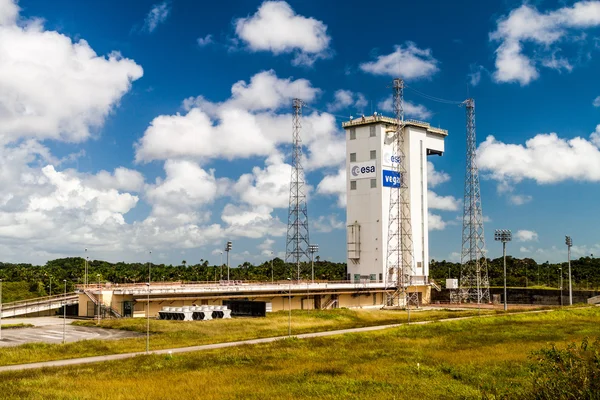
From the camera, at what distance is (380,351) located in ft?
146

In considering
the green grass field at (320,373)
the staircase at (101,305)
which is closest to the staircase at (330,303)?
the staircase at (101,305)

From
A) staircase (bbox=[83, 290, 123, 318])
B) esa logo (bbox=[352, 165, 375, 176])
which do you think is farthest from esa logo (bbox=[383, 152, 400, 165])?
staircase (bbox=[83, 290, 123, 318])

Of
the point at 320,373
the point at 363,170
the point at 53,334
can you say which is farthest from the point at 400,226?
the point at 320,373

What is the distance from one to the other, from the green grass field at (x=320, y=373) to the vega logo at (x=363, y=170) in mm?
57434

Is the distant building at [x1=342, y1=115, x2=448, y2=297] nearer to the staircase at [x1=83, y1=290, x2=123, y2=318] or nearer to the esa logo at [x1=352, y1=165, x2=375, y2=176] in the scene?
the esa logo at [x1=352, y1=165, x2=375, y2=176]

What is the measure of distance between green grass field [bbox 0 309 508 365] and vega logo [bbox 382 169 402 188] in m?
27.8

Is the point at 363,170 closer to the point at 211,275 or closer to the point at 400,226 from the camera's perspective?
the point at 400,226

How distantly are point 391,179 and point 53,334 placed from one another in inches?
2674

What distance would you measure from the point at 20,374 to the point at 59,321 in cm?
3906

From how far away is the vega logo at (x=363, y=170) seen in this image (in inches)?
4294

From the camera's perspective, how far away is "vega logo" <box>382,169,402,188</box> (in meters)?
108

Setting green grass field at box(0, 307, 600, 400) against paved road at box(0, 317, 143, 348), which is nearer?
green grass field at box(0, 307, 600, 400)

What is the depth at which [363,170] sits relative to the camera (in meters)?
110

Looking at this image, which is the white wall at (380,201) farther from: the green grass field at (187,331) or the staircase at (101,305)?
the staircase at (101,305)
